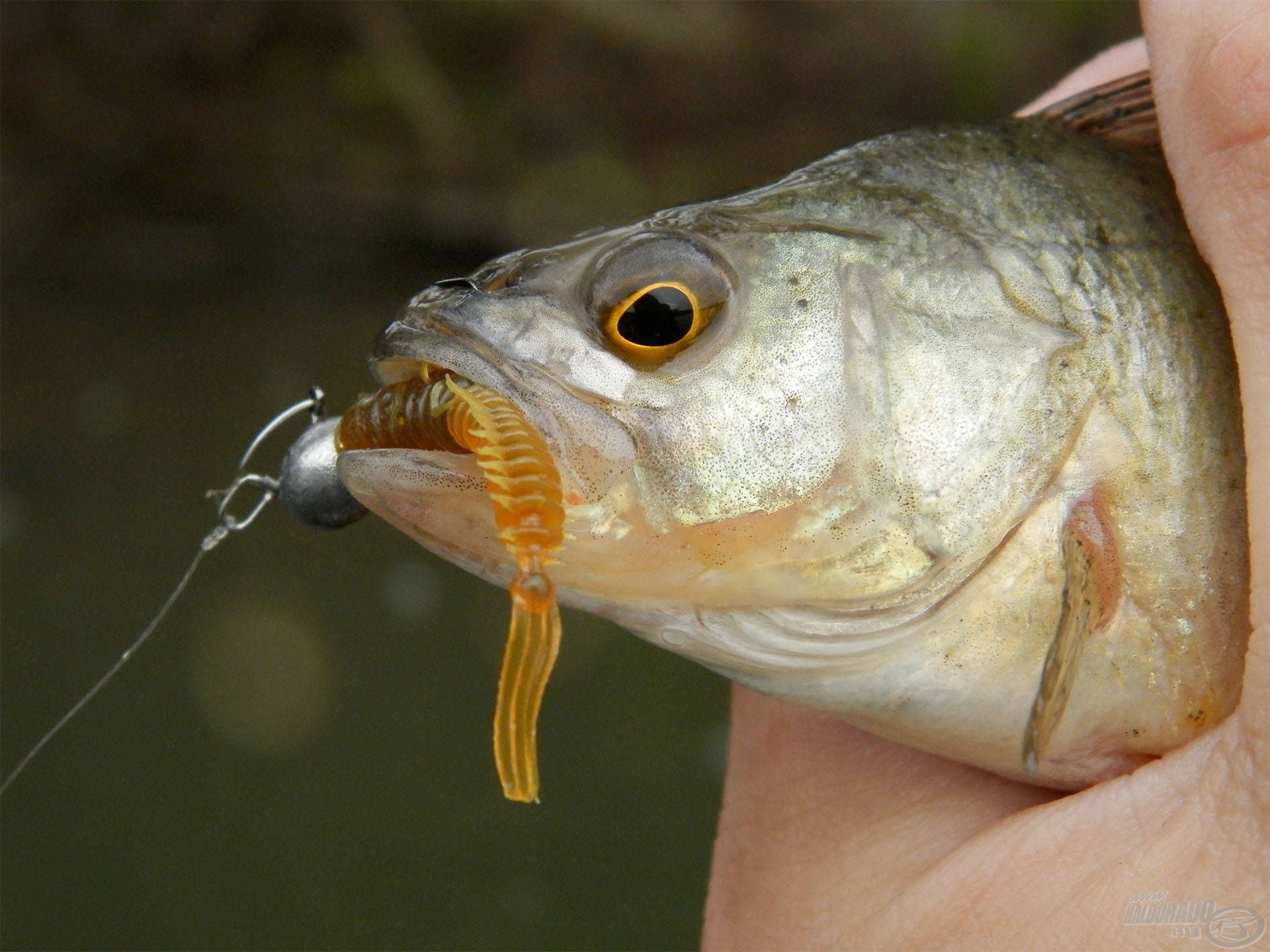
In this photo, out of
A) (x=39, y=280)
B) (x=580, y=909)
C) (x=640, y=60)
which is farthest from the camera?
(x=640, y=60)

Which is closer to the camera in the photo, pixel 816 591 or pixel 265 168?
pixel 816 591

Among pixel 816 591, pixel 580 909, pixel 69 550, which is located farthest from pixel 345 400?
pixel 816 591

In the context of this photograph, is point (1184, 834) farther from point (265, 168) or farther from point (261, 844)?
point (265, 168)

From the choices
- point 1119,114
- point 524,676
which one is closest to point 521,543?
point 524,676

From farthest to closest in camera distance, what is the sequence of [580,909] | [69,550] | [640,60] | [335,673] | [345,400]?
1. [640,60]
2. [345,400]
3. [69,550]
4. [335,673]
5. [580,909]

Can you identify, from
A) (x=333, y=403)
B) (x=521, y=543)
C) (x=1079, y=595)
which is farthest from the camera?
(x=333, y=403)

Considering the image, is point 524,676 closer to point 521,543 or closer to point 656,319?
point 521,543
